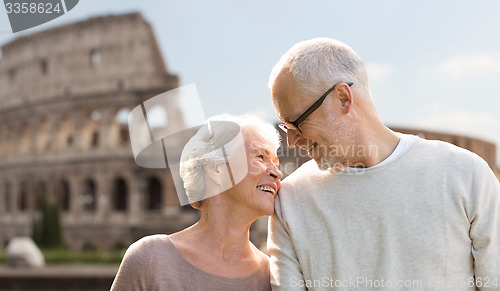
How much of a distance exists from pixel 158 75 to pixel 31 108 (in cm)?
712

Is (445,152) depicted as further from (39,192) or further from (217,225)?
(39,192)

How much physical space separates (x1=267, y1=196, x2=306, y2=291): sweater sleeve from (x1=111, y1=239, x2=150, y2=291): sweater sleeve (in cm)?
54

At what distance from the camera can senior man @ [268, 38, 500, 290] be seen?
190 cm

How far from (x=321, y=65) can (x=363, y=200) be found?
0.52 m

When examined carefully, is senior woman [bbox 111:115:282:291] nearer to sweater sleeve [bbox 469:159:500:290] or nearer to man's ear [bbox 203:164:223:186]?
man's ear [bbox 203:164:223:186]

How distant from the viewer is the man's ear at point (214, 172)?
7.78ft

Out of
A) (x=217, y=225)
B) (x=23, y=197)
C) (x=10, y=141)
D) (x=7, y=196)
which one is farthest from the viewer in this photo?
(x=10, y=141)

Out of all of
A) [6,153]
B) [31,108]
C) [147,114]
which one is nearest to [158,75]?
[31,108]

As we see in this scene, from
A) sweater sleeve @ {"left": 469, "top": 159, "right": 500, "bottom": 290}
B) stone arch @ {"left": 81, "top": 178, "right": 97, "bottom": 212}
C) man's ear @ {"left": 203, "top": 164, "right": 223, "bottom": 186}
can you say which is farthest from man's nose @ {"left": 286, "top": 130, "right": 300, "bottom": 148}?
stone arch @ {"left": 81, "top": 178, "right": 97, "bottom": 212}

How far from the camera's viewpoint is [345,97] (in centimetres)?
196

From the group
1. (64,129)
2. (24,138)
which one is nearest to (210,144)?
(64,129)

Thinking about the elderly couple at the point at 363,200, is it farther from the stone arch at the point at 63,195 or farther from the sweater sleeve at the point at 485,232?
the stone arch at the point at 63,195

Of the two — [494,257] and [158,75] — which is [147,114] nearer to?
[494,257]

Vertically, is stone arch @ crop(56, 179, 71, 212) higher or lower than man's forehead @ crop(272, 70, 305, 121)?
lower
